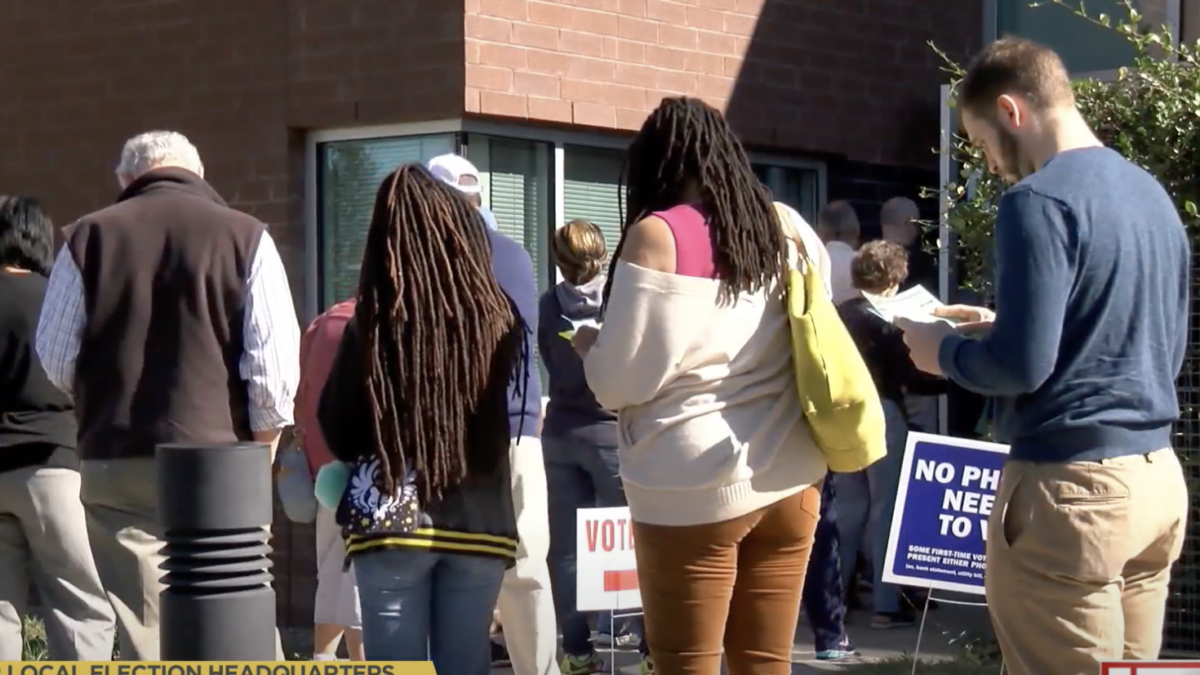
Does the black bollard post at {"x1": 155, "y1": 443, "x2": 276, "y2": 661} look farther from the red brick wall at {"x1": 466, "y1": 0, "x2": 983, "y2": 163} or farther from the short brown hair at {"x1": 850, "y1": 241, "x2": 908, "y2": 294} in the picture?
the red brick wall at {"x1": 466, "y1": 0, "x2": 983, "y2": 163}

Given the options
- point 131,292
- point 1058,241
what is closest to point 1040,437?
point 1058,241

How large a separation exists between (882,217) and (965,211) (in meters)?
1.82

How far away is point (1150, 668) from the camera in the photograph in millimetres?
3137

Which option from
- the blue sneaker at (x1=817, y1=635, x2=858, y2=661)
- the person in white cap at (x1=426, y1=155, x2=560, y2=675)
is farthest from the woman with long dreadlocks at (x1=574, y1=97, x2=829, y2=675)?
the blue sneaker at (x1=817, y1=635, x2=858, y2=661)

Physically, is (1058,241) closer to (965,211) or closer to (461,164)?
(461,164)

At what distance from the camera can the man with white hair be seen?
5.03 meters

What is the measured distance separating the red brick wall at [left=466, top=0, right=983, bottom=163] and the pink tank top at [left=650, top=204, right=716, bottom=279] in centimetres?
395

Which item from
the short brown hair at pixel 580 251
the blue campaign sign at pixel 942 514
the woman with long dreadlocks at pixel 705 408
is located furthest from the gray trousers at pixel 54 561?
the blue campaign sign at pixel 942 514

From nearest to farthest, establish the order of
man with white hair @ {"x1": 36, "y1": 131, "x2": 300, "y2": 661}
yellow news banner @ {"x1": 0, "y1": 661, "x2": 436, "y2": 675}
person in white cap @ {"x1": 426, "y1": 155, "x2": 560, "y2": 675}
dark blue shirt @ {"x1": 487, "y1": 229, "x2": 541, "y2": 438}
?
yellow news banner @ {"x1": 0, "y1": 661, "x2": 436, "y2": 675}, dark blue shirt @ {"x1": 487, "y1": 229, "x2": 541, "y2": 438}, person in white cap @ {"x1": 426, "y1": 155, "x2": 560, "y2": 675}, man with white hair @ {"x1": 36, "y1": 131, "x2": 300, "y2": 661}

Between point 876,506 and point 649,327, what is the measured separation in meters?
4.39

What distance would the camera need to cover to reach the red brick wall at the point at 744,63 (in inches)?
322

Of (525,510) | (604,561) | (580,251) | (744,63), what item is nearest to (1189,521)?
(604,561)

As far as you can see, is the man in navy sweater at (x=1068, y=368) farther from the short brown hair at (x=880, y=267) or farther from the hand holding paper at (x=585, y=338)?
the short brown hair at (x=880, y=267)

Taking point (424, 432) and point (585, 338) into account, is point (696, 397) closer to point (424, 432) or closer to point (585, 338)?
point (585, 338)
